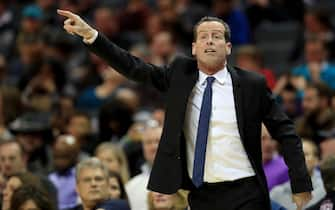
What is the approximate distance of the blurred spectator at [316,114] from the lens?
9.71 meters

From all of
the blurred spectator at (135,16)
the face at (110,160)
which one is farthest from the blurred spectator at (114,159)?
the blurred spectator at (135,16)

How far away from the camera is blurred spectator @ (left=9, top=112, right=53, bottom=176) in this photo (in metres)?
10.1

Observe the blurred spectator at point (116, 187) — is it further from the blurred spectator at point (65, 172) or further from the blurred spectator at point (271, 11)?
the blurred spectator at point (271, 11)

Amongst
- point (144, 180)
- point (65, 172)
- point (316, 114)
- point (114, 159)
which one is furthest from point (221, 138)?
point (316, 114)

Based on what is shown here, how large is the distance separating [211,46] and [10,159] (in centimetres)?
362

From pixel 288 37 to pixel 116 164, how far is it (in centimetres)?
499

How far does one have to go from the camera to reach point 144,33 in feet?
45.5

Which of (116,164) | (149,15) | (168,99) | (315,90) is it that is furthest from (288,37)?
(168,99)

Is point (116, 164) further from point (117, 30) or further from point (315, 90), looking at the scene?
point (117, 30)

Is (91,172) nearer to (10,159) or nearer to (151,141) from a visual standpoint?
(151,141)

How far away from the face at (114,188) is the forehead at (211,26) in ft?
8.53

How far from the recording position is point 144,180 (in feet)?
28.1

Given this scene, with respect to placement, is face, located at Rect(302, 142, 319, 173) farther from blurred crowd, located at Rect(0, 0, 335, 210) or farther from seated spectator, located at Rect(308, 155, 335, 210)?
seated spectator, located at Rect(308, 155, 335, 210)

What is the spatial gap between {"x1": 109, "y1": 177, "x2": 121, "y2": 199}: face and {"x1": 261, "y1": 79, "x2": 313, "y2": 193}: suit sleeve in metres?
2.51
